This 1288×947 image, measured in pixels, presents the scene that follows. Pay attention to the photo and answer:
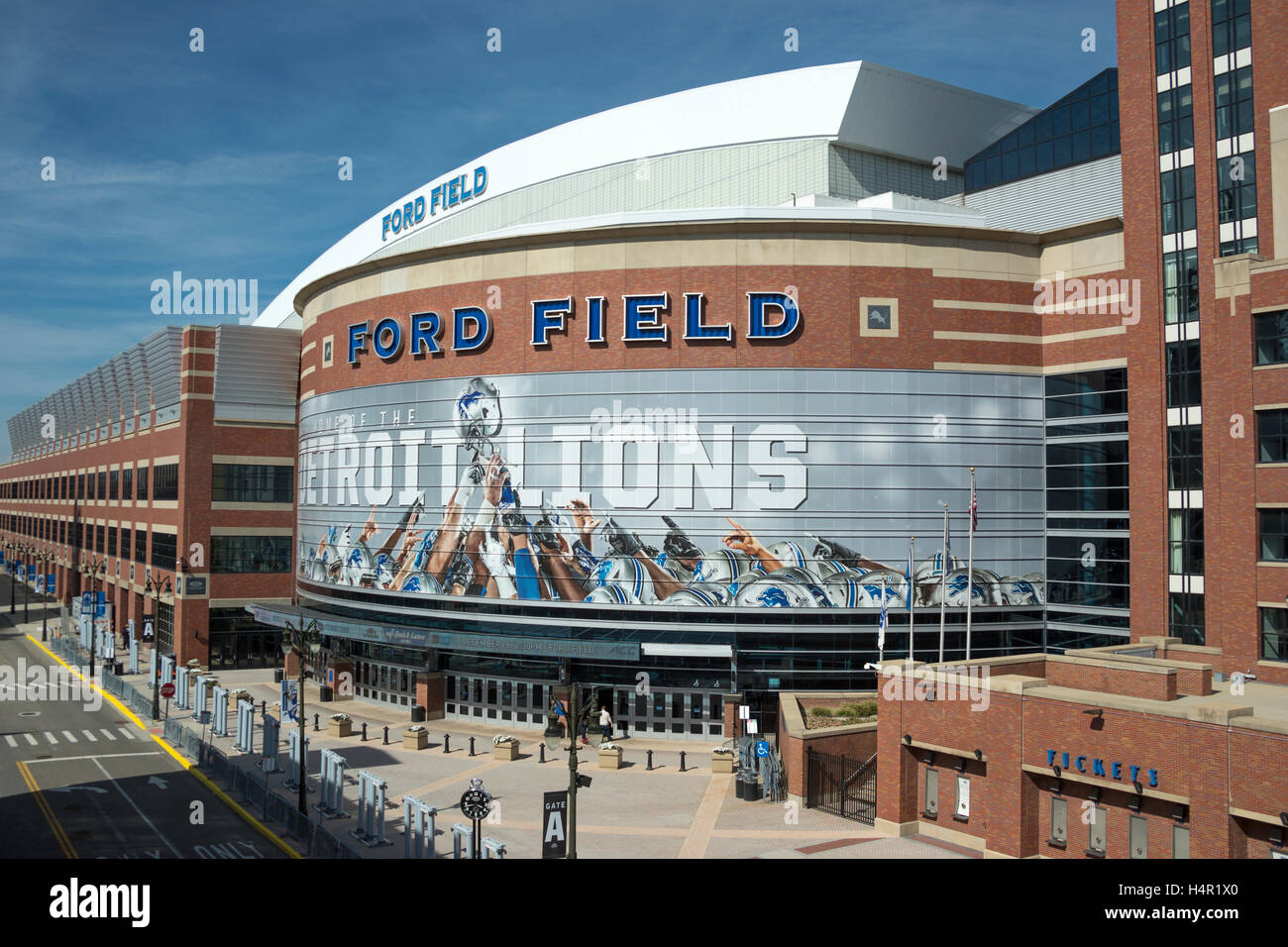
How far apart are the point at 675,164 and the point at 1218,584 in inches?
1406

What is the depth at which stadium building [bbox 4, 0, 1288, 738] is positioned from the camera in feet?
141

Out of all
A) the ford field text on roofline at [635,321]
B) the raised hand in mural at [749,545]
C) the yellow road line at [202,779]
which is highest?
the ford field text on roofline at [635,321]

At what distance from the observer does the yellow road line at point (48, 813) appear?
2830 cm

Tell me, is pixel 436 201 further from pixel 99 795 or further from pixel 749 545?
pixel 99 795

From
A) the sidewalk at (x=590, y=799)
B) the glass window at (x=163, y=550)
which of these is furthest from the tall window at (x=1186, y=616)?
A: the glass window at (x=163, y=550)

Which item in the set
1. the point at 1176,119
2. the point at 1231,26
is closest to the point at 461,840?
the point at 1176,119

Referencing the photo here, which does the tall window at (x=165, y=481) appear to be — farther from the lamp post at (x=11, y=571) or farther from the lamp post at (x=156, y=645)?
the lamp post at (x=11, y=571)

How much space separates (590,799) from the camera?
34.8m

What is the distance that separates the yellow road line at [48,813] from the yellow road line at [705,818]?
16496 millimetres

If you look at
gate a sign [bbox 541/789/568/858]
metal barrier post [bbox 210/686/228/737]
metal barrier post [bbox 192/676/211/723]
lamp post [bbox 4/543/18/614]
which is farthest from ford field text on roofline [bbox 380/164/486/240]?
gate a sign [bbox 541/789/568/858]

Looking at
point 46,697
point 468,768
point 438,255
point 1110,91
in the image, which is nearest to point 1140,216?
point 1110,91
